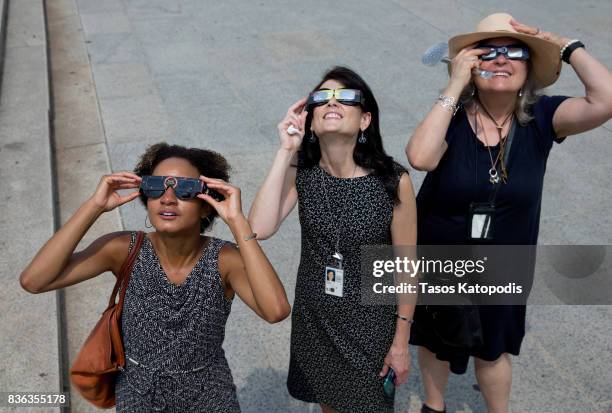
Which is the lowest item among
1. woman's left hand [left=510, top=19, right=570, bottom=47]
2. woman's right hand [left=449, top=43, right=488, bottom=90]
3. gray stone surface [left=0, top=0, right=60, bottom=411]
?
gray stone surface [left=0, top=0, right=60, bottom=411]

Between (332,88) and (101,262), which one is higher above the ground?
(332,88)

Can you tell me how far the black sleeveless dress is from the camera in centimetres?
278

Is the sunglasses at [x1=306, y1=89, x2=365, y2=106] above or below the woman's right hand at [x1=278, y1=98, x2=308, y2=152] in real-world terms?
above

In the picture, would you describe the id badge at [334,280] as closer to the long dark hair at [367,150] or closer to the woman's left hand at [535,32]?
the long dark hair at [367,150]

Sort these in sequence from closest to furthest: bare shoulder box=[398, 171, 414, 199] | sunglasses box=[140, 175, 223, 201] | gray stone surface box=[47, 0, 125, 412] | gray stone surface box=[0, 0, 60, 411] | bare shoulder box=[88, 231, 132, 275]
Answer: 1. sunglasses box=[140, 175, 223, 201]
2. bare shoulder box=[88, 231, 132, 275]
3. bare shoulder box=[398, 171, 414, 199]
4. gray stone surface box=[0, 0, 60, 411]
5. gray stone surface box=[47, 0, 125, 412]

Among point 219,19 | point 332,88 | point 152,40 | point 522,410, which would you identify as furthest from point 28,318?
point 219,19

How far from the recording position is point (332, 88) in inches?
107

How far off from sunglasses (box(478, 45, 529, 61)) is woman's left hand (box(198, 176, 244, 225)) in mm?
1169

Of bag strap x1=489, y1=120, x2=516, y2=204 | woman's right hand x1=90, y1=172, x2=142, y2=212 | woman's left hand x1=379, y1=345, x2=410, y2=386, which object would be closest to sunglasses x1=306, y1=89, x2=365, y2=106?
Result: bag strap x1=489, y1=120, x2=516, y2=204

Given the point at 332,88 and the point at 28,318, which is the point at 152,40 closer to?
the point at 28,318

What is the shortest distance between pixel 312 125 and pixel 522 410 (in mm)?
1865

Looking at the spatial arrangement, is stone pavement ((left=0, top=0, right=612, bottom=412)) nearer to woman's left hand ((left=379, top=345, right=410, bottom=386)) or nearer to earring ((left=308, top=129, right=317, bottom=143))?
woman's left hand ((left=379, top=345, right=410, bottom=386))

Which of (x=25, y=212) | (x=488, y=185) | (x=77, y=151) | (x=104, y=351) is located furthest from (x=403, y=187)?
(x=77, y=151)

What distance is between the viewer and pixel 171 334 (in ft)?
7.72
